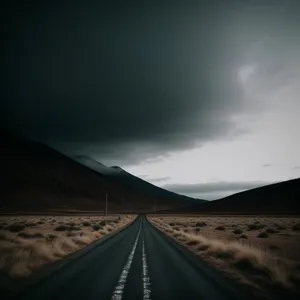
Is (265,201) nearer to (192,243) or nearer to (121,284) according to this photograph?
(192,243)

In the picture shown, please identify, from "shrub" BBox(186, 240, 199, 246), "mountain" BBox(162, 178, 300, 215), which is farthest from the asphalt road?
"mountain" BBox(162, 178, 300, 215)

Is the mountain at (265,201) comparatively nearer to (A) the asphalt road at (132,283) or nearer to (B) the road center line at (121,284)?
(A) the asphalt road at (132,283)

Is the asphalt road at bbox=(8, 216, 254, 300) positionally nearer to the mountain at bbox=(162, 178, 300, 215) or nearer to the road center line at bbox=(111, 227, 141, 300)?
the road center line at bbox=(111, 227, 141, 300)

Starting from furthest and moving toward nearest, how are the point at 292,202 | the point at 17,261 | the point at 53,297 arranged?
the point at 292,202, the point at 17,261, the point at 53,297

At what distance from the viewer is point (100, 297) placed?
874 centimetres

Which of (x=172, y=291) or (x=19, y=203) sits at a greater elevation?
(x=19, y=203)

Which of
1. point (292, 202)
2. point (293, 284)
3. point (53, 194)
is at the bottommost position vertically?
point (293, 284)

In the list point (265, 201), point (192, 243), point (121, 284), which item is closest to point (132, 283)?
point (121, 284)

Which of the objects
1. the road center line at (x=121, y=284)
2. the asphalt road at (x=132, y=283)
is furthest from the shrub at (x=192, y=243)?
the road center line at (x=121, y=284)

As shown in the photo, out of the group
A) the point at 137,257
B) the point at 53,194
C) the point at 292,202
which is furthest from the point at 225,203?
the point at 137,257

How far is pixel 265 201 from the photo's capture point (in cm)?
15850

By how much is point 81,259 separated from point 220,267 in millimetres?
6479

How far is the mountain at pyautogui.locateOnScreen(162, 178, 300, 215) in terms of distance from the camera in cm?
14500

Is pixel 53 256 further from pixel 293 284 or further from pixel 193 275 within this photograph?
pixel 293 284
